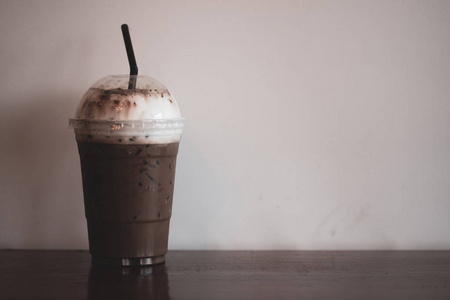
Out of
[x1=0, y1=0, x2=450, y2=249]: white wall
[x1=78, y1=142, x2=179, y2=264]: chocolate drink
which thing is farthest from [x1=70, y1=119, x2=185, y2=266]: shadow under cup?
[x1=0, y1=0, x2=450, y2=249]: white wall

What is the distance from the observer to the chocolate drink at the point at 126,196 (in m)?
1.62

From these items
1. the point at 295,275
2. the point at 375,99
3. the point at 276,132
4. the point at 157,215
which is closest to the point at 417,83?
the point at 375,99

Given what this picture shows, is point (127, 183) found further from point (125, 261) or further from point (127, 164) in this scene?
point (125, 261)

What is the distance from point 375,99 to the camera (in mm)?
2004

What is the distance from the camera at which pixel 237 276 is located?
5.22 ft

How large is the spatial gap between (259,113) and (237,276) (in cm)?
59

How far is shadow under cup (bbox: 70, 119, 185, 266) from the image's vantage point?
161 centimetres

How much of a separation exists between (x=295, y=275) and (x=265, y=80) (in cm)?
66

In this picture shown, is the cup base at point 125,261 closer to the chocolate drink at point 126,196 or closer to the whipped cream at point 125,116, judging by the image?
the chocolate drink at point 126,196

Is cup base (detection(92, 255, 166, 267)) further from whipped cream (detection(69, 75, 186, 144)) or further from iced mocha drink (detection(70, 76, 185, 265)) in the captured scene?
whipped cream (detection(69, 75, 186, 144))

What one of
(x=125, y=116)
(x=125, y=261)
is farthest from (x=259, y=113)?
(x=125, y=261)

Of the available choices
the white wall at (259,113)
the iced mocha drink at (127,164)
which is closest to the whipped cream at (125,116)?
the iced mocha drink at (127,164)

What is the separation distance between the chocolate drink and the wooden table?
6cm

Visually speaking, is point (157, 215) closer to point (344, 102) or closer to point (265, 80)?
point (265, 80)
